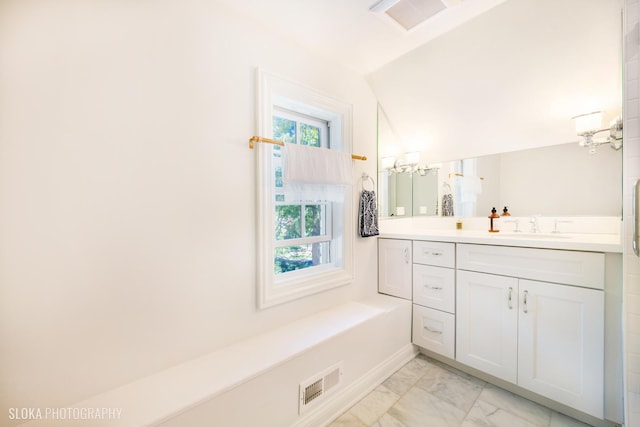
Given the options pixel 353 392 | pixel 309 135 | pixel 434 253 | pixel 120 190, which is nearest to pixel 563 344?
pixel 434 253

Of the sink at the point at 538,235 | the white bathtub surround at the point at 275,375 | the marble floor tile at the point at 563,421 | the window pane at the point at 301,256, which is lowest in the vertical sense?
the marble floor tile at the point at 563,421

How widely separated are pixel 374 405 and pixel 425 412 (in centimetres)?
30

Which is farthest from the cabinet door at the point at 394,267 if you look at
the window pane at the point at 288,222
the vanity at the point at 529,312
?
the window pane at the point at 288,222

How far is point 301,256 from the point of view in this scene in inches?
80.6

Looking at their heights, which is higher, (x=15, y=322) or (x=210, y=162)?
(x=210, y=162)

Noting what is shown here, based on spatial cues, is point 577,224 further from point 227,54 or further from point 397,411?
point 227,54

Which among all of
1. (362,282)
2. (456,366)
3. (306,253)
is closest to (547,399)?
(456,366)

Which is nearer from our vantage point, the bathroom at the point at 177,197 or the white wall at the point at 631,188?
the bathroom at the point at 177,197

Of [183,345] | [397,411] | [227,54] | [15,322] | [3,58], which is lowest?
[397,411]

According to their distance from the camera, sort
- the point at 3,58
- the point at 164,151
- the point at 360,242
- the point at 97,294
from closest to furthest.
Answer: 1. the point at 3,58
2. the point at 97,294
3. the point at 164,151
4. the point at 360,242

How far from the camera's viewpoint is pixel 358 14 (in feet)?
5.23

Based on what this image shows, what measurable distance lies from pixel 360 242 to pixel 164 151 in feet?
5.13

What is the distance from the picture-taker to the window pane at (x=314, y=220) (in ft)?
6.80

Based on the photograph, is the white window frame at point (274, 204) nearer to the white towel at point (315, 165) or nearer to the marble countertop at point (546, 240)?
the white towel at point (315, 165)
